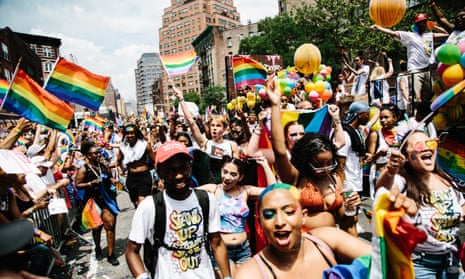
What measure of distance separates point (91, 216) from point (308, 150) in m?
4.13

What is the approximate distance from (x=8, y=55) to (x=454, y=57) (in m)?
37.1

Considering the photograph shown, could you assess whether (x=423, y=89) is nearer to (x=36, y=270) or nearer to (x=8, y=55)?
(x=36, y=270)

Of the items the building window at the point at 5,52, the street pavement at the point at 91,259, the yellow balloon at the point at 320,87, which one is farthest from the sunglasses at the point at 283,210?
the building window at the point at 5,52

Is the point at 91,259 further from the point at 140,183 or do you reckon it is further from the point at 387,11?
the point at 387,11

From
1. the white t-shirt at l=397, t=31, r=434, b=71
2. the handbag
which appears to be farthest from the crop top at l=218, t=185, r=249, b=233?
the white t-shirt at l=397, t=31, r=434, b=71

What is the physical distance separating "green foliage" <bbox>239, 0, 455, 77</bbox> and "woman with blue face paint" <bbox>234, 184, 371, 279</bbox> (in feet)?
65.2

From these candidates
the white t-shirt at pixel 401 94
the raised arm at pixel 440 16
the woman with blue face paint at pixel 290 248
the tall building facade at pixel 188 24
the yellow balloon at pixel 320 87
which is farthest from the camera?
the tall building facade at pixel 188 24

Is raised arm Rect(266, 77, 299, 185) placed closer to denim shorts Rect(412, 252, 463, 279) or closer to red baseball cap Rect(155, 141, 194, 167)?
→ red baseball cap Rect(155, 141, 194, 167)

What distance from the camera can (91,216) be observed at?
5.33m

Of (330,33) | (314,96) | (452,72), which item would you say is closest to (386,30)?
(314,96)

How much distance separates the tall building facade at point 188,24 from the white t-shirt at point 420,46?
97.1m

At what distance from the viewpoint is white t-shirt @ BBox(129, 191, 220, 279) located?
237 cm

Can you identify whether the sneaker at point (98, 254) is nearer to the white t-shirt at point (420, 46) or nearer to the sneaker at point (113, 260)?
the sneaker at point (113, 260)

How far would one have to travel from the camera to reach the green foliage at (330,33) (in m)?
21.3
